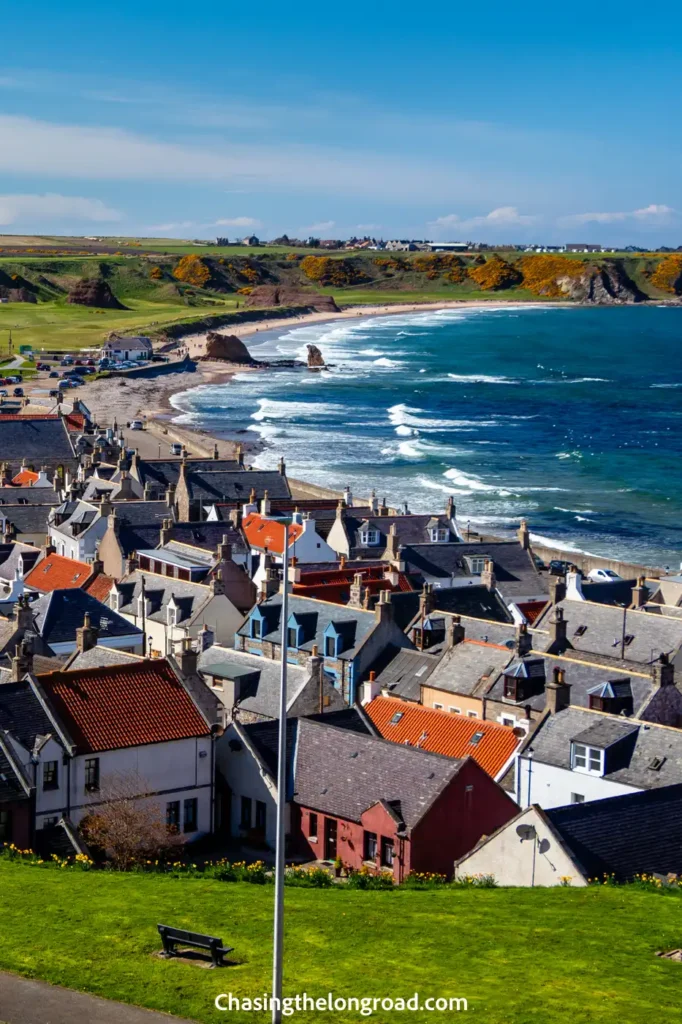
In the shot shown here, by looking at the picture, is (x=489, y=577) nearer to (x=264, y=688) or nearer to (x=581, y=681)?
(x=581, y=681)

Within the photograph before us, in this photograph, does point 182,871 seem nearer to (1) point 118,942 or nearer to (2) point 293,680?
(1) point 118,942

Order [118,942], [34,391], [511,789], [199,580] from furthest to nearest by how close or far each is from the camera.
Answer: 1. [34,391]
2. [199,580]
3. [511,789]
4. [118,942]

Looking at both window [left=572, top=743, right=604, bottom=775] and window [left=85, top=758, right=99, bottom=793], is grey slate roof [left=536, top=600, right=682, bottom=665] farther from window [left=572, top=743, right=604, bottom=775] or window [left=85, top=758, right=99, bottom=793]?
window [left=85, top=758, right=99, bottom=793]

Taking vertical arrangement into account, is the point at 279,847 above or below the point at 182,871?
above

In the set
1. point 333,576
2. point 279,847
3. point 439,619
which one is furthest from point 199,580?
point 279,847

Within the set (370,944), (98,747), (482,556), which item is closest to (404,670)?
(98,747)
